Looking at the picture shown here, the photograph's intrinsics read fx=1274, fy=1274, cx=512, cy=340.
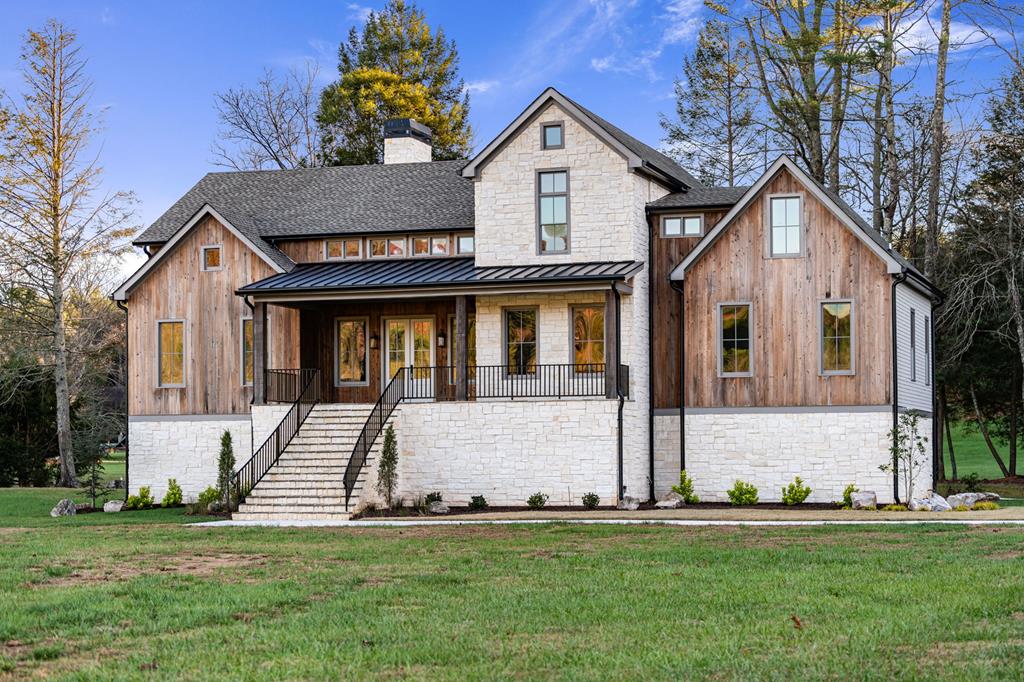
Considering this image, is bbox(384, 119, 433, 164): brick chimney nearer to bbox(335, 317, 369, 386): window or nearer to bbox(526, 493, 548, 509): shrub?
bbox(335, 317, 369, 386): window

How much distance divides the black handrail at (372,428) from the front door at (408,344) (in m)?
1.58

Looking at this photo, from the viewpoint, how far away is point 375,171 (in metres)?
32.3

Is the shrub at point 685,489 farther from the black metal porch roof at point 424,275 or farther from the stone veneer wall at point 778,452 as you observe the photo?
the black metal porch roof at point 424,275

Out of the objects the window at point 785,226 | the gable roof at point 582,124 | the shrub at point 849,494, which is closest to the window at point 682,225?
the gable roof at point 582,124

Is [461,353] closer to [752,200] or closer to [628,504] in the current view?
[628,504]

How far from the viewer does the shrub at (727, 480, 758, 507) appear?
25156 mm

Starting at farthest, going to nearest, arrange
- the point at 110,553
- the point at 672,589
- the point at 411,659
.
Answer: the point at 110,553, the point at 672,589, the point at 411,659

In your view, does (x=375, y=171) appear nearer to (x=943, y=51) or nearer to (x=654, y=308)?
(x=654, y=308)

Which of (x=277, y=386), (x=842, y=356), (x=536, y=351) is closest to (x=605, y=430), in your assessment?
(x=536, y=351)

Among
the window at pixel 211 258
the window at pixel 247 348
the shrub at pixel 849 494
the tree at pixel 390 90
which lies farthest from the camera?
the tree at pixel 390 90

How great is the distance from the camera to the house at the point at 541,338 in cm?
2491

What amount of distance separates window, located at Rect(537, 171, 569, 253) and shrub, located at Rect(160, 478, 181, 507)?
9.66 metres

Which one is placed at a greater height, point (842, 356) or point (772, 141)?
point (772, 141)

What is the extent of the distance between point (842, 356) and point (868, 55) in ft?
41.7
